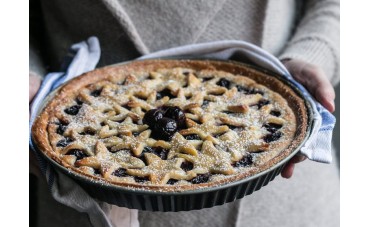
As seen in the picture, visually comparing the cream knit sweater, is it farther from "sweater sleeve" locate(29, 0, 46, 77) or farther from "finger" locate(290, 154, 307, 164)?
"finger" locate(290, 154, 307, 164)

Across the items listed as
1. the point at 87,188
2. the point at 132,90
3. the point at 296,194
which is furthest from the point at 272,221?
the point at 87,188

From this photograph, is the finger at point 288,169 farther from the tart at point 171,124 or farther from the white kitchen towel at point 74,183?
the white kitchen towel at point 74,183

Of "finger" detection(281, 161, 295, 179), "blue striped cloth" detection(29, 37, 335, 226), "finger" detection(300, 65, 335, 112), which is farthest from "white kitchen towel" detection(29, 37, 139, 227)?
"finger" detection(300, 65, 335, 112)

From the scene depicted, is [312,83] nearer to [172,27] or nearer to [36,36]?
[172,27]

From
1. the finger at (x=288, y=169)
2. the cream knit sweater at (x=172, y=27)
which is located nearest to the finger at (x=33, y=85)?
the cream knit sweater at (x=172, y=27)

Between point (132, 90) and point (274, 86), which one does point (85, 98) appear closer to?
point (132, 90)

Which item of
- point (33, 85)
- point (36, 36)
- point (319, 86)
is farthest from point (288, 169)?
point (36, 36)
